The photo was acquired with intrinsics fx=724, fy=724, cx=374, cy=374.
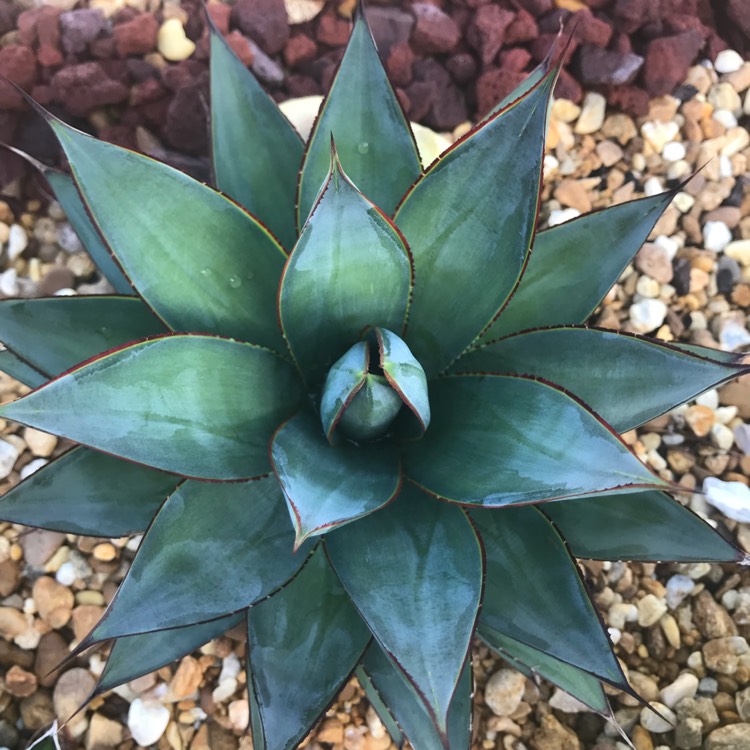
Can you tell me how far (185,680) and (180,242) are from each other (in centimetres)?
74

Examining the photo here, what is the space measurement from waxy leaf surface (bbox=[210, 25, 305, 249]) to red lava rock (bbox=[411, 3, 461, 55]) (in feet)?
2.07

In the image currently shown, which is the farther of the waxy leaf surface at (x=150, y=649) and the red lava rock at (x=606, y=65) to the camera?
the red lava rock at (x=606, y=65)

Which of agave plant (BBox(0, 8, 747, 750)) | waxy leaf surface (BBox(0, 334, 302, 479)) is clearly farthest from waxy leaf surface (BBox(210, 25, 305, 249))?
waxy leaf surface (BBox(0, 334, 302, 479))

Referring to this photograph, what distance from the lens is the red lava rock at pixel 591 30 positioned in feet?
4.97

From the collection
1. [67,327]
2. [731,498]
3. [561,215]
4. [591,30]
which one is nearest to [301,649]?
[67,327]

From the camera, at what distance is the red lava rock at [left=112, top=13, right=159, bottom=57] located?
56.9 inches

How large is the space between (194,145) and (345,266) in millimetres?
786

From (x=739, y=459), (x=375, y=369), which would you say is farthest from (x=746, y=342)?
(x=375, y=369)

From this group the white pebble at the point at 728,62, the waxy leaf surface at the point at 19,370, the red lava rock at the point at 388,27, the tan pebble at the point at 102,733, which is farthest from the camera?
the white pebble at the point at 728,62

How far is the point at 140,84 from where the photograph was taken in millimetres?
1441

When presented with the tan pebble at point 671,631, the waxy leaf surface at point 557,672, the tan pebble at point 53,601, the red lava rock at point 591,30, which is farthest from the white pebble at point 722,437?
the tan pebble at point 53,601

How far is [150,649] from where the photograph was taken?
0.91 m

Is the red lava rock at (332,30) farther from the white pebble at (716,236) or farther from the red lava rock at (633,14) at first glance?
the white pebble at (716,236)

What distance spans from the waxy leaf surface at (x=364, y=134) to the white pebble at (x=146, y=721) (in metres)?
0.82
